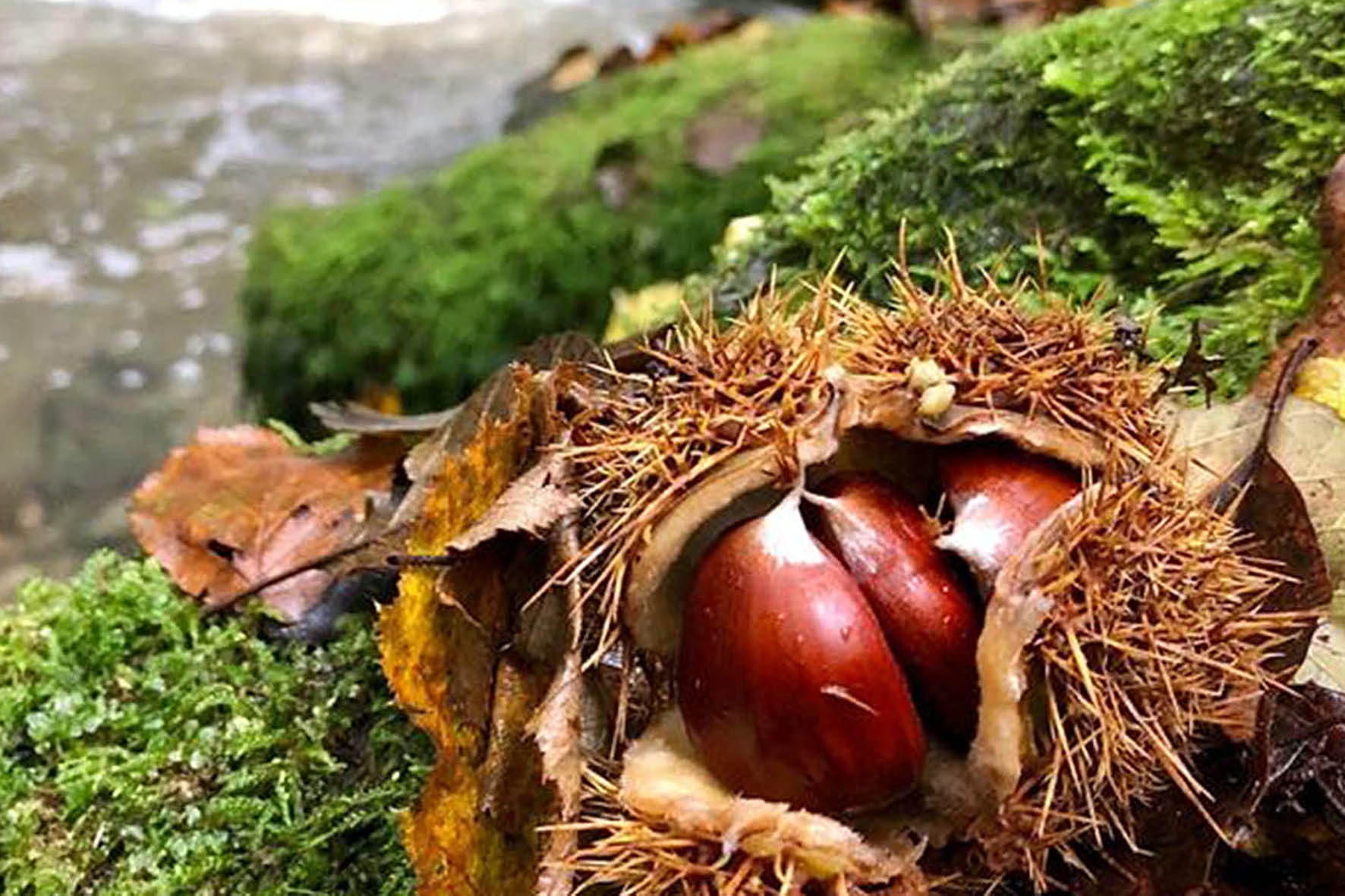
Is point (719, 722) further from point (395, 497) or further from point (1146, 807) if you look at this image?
point (395, 497)

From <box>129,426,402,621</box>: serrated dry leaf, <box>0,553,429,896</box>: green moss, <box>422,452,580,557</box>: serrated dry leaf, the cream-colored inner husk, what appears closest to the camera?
the cream-colored inner husk

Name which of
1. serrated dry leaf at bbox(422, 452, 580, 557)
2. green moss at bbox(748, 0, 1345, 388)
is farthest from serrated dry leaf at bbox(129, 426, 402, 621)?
green moss at bbox(748, 0, 1345, 388)

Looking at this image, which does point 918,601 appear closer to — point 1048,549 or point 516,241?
point 1048,549

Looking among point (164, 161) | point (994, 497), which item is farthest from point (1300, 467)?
point (164, 161)

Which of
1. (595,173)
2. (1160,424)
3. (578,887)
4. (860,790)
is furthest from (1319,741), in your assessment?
(595,173)

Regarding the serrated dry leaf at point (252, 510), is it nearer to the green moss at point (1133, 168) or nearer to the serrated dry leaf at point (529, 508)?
the serrated dry leaf at point (529, 508)

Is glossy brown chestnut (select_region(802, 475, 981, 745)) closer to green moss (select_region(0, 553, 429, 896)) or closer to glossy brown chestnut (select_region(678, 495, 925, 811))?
glossy brown chestnut (select_region(678, 495, 925, 811))
